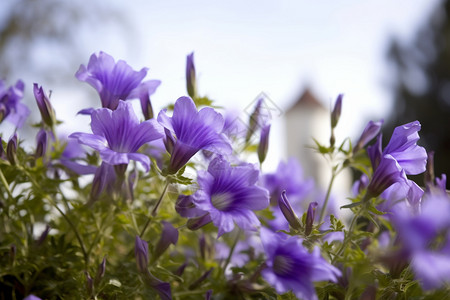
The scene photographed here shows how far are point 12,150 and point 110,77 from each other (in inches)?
7.4

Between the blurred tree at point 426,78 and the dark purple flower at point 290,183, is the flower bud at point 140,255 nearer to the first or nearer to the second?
the dark purple flower at point 290,183

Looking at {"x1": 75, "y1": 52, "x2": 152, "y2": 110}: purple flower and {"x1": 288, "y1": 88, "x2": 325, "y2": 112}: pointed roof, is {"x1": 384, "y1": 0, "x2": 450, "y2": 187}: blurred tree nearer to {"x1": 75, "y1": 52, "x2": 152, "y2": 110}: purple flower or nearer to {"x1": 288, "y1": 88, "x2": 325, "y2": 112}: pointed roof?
{"x1": 288, "y1": 88, "x2": 325, "y2": 112}: pointed roof

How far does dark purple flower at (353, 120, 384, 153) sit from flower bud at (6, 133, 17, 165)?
22.6 inches

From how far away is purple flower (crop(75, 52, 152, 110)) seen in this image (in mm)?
849

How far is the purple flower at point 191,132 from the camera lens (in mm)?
707

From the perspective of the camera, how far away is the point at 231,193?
71 centimetres

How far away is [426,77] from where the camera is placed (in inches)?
609

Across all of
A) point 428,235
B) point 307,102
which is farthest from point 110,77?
point 307,102

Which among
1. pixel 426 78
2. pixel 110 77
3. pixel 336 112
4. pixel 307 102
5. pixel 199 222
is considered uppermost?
pixel 110 77

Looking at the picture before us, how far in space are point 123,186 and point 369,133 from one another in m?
0.43

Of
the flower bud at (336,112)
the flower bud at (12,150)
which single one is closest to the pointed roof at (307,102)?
the flower bud at (336,112)

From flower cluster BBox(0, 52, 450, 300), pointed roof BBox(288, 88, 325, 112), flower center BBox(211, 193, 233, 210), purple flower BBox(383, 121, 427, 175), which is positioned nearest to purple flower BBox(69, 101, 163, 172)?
flower cluster BBox(0, 52, 450, 300)

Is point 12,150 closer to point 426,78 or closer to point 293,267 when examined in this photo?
point 293,267

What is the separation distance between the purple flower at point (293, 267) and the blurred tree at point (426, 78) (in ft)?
47.5
